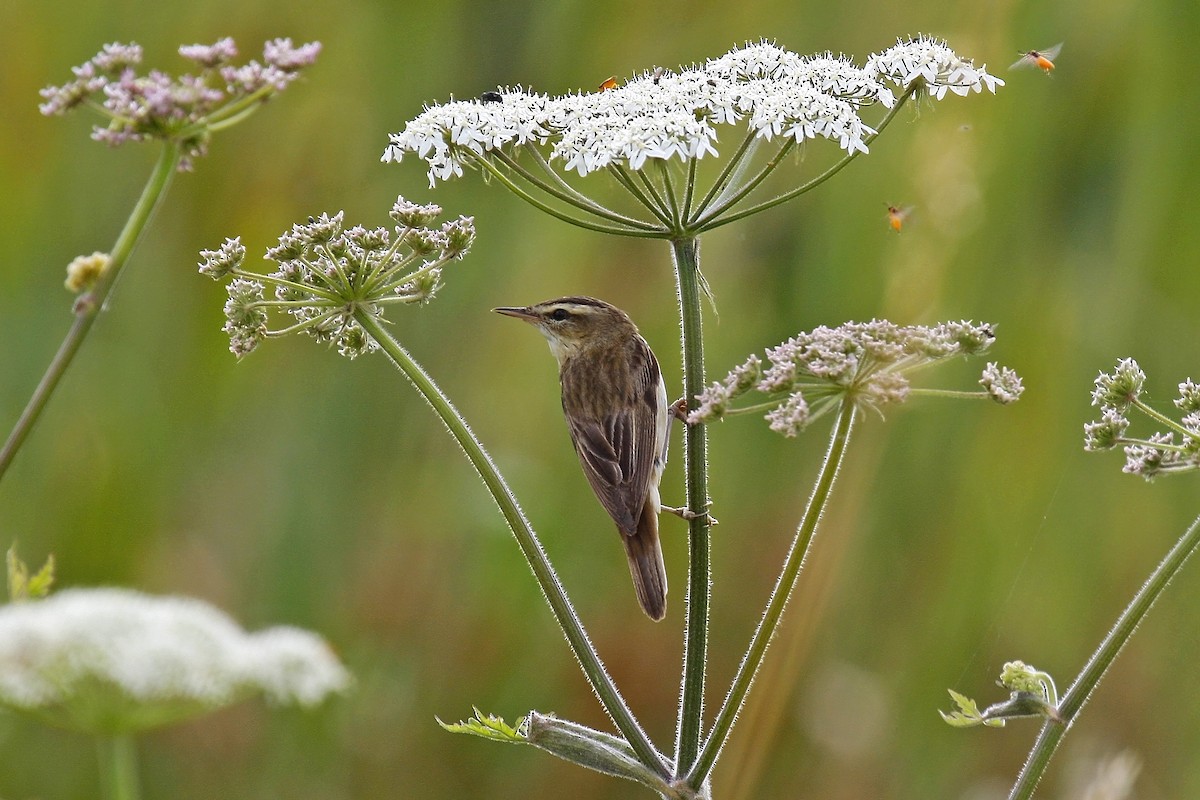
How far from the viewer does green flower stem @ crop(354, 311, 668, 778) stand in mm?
2926

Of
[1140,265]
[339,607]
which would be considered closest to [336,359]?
[339,607]

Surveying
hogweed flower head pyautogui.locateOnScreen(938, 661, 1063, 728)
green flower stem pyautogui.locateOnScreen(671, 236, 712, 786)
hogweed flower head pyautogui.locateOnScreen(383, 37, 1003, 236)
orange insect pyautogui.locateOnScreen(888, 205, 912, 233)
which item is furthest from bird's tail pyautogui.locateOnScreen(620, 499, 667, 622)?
orange insect pyautogui.locateOnScreen(888, 205, 912, 233)

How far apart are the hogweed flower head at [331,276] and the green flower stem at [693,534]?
0.60 m

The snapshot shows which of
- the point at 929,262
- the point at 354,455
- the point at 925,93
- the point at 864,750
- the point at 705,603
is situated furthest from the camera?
the point at 354,455

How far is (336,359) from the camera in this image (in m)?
5.86

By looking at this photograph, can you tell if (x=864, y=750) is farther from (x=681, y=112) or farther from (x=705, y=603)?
(x=681, y=112)

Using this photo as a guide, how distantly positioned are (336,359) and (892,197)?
8.42ft

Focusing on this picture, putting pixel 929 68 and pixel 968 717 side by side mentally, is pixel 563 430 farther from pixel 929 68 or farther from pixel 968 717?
pixel 968 717

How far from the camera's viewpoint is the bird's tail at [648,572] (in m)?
3.83

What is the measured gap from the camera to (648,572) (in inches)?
152

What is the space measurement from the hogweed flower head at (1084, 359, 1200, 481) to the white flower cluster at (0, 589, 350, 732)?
73.1 inches

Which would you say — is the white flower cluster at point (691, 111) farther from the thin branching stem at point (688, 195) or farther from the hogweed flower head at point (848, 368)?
the hogweed flower head at point (848, 368)

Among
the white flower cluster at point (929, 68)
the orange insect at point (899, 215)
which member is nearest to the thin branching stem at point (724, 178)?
the white flower cluster at point (929, 68)

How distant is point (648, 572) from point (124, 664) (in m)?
1.75
